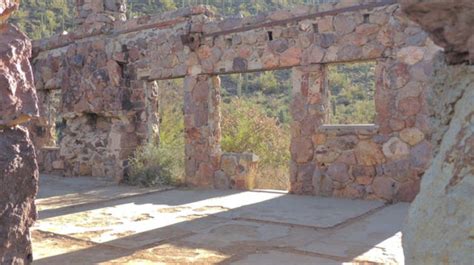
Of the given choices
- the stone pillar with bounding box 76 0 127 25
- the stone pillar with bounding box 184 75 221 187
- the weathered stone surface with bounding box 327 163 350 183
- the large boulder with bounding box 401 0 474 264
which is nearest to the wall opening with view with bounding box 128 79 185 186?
the stone pillar with bounding box 184 75 221 187

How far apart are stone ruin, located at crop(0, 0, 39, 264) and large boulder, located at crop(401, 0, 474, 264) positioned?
1501 millimetres

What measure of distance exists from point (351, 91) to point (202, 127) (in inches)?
487

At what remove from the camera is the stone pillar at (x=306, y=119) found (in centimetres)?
704

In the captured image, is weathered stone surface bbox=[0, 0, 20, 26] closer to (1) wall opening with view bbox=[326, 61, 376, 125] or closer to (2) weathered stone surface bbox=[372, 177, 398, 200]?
(2) weathered stone surface bbox=[372, 177, 398, 200]

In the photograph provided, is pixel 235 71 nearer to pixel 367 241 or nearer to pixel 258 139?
pixel 258 139

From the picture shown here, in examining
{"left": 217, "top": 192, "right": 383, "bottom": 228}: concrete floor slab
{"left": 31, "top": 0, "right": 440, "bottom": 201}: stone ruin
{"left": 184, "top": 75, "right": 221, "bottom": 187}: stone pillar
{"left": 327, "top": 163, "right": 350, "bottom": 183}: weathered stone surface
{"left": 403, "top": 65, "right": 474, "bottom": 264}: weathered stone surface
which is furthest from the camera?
{"left": 184, "top": 75, "right": 221, "bottom": 187}: stone pillar

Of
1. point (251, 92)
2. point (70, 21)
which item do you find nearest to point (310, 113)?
point (251, 92)

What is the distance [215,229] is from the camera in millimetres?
4949

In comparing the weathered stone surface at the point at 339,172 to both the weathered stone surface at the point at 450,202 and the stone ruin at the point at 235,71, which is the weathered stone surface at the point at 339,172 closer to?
the stone ruin at the point at 235,71

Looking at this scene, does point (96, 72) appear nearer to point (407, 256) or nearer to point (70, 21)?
point (407, 256)

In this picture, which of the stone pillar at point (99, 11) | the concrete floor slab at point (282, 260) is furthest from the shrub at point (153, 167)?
the concrete floor slab at point (282, 260)

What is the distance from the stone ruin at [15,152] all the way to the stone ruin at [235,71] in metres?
3.53

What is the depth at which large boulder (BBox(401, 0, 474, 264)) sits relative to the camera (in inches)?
52.7

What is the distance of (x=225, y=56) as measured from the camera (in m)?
7.88
